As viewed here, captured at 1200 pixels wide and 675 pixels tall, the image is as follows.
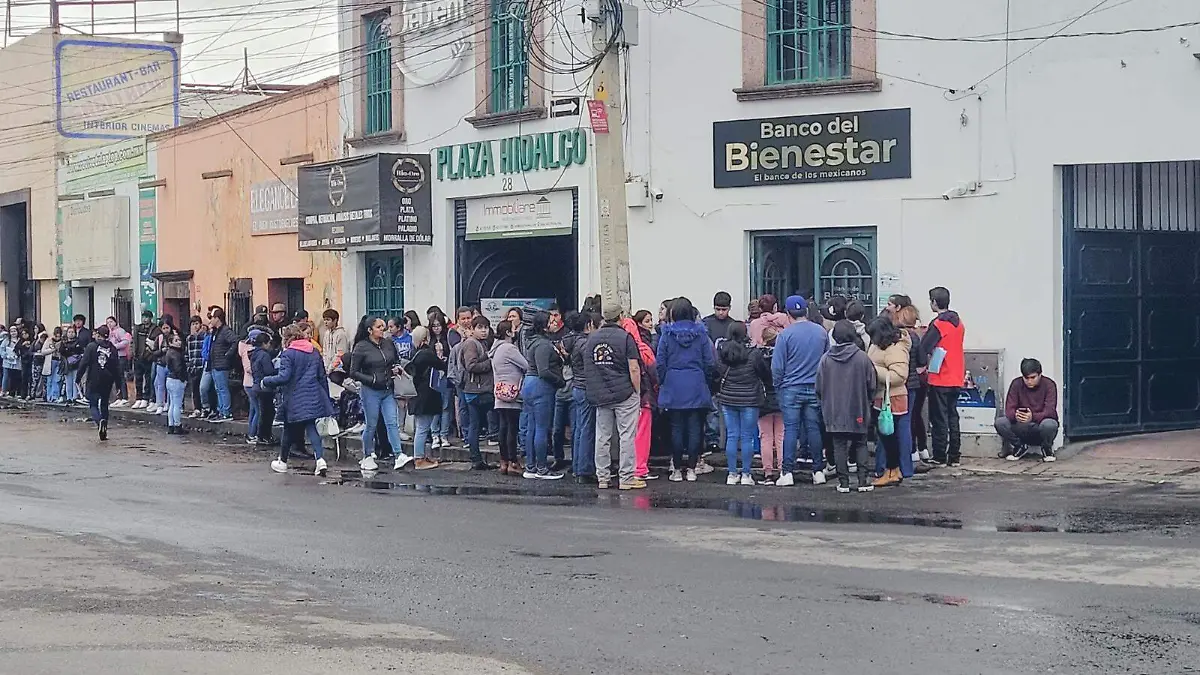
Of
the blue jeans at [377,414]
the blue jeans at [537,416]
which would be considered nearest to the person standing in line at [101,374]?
the blue jeans at [377,414]

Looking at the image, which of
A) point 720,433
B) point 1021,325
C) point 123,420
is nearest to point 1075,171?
point 1021,325

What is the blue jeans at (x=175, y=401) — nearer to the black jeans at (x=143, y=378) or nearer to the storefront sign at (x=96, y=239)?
the black jeans at (x=143, y=378)

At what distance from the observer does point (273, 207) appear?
27000 millimetres

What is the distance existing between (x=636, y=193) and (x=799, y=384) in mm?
5619

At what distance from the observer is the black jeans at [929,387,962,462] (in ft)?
51.5

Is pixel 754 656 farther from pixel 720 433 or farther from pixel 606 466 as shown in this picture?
pixel 720 433

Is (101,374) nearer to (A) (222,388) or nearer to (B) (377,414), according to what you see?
(A) (222,388)

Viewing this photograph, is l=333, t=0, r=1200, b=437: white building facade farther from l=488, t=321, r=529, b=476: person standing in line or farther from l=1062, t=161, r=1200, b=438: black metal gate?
l=488, t=321, r=529, b=476: person standing in line

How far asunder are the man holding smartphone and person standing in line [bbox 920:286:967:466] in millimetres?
584

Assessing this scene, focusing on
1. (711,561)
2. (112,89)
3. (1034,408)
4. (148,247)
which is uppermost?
(112,89)

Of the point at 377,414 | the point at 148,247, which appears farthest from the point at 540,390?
the point at 148,247

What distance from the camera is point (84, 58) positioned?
37688 mm

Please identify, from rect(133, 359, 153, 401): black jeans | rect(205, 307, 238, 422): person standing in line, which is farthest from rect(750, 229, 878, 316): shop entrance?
rect(133, 359, 153, 401): black jeans

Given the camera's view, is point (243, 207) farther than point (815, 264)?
Yes
